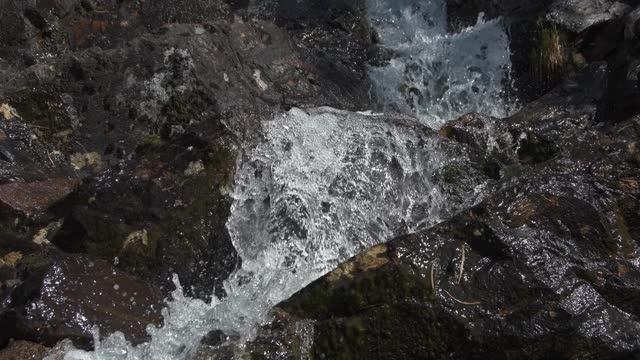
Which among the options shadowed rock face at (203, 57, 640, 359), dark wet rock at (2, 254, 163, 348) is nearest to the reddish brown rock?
dark wet rock at (2, 254, 163, 348)

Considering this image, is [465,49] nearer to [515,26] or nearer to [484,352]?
[515,26]

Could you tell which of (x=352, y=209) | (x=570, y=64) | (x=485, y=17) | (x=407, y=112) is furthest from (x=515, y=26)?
(x=352, y=209)

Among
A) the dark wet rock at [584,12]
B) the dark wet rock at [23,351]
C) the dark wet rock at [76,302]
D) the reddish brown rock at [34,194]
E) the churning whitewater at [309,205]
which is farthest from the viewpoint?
the dark wet rock at [584,12]

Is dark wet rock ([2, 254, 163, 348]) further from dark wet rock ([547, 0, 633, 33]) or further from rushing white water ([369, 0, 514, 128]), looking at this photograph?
dark wet rock ([547, 0, 633, 33])

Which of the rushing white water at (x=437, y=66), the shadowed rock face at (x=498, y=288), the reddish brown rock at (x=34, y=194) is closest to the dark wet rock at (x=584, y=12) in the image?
the rushing white water at (x=437, y=66)

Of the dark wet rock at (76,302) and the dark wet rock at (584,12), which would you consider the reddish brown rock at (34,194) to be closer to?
the dark wet rock at (76,302)

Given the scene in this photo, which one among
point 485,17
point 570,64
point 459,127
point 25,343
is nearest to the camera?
point 25,343

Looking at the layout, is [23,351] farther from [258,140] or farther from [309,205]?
[258,140]
